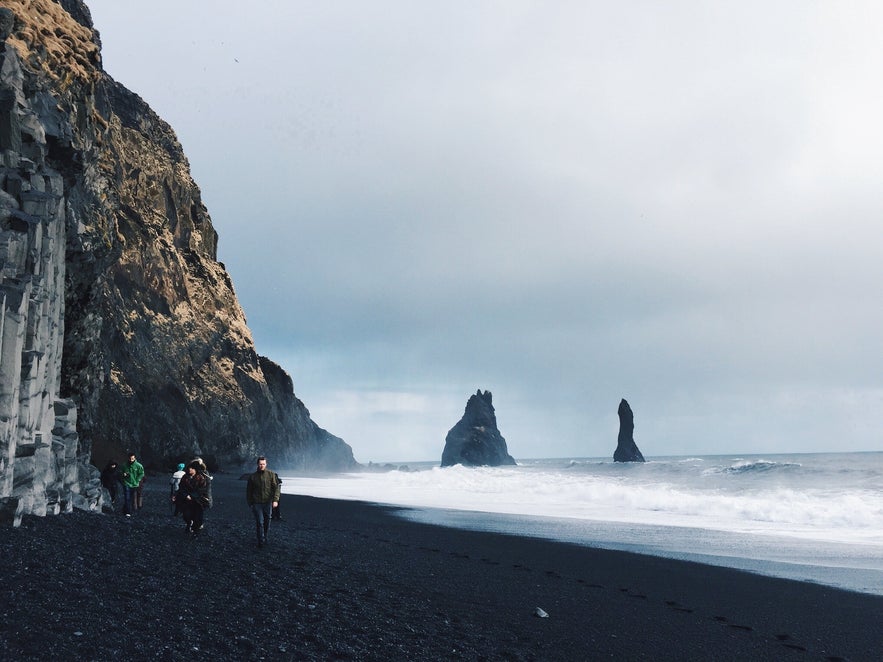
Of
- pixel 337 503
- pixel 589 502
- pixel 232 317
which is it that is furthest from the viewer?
pixel 232 317

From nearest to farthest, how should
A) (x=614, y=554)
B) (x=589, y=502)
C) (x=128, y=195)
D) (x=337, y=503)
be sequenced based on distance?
1. (x=614, y=554)
2. (x=337, y=503)
3. (x=589, y=502)
4. (x=128, y=195)

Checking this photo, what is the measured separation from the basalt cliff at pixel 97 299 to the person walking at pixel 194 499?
3.34m

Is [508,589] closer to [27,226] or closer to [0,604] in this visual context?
[0,604]

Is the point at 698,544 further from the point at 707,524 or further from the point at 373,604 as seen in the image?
the point at 373,604

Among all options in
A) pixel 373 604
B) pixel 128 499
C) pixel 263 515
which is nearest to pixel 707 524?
pixel 263 515

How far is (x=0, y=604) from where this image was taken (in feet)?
25.8

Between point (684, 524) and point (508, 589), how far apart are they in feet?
56.4

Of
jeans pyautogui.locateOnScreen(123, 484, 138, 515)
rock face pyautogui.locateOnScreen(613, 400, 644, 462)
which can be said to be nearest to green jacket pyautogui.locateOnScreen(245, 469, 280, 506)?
jeans pyautogui.locateOnScreen(123, 484, 138, 515)

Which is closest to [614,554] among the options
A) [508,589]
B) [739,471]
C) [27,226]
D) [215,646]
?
[508,589]

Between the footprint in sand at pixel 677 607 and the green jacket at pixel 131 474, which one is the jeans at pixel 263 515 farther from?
the footprint in sand at pixel 677 607

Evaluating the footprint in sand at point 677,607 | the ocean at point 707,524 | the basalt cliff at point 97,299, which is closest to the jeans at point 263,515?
the basalt cliff at point 97,299

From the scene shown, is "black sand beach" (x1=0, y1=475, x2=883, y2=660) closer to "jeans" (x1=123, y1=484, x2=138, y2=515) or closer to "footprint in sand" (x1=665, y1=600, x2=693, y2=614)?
"footprint in sand" (x1=665, y1=600, x2=693, y2=614)

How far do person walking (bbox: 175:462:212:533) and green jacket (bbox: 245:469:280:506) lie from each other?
4.01 ft

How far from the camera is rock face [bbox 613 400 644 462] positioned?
163 m
